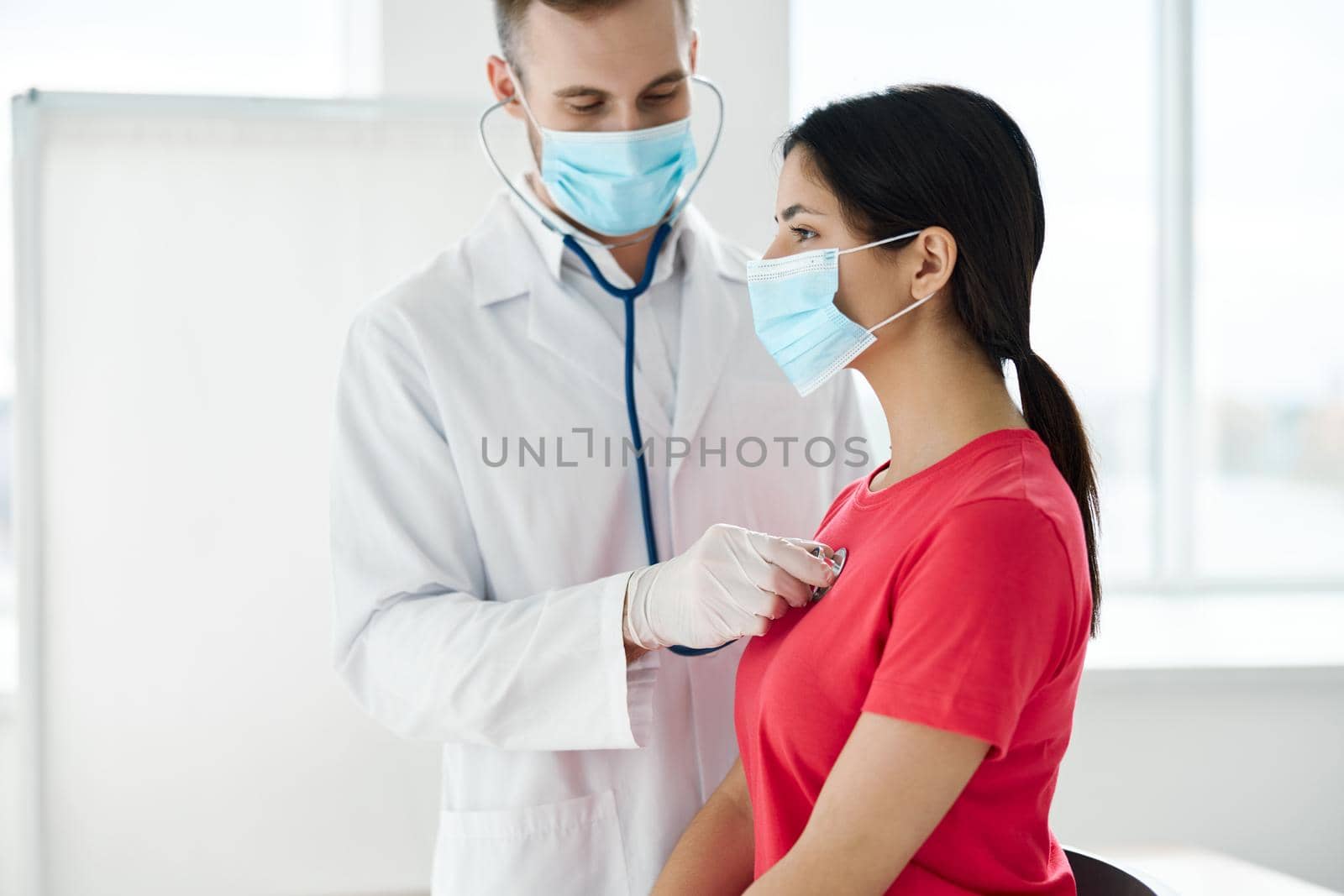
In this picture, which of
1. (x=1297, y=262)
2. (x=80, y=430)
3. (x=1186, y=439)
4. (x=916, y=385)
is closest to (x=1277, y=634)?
(x=1186, y=439)

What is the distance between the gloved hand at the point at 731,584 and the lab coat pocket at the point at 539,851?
30cm

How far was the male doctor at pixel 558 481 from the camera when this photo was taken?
1.22m

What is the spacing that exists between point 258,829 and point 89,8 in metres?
1.89

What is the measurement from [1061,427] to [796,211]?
0.35 m

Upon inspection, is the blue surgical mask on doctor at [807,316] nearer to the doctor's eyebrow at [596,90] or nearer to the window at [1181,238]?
the doctor's eyebrow at [596,90]

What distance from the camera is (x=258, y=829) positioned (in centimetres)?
194

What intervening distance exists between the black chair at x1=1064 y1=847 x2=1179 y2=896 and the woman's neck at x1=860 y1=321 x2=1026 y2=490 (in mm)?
429

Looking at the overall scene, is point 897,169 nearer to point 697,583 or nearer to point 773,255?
point 773,255

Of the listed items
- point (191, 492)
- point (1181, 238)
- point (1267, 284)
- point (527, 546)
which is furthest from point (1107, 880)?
point (1267, 284)

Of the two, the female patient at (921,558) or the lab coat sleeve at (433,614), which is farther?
the lab coat sleeve at (433,614)

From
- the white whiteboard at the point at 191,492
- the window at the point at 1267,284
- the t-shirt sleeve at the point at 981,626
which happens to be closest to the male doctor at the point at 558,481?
the t-shirt sleeve at the point at 981,626

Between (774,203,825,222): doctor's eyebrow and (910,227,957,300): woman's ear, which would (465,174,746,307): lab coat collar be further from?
(910,227,957,300): woman's ear

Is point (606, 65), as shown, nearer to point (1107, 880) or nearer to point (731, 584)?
point (731, 584)

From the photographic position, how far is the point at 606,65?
129cm
